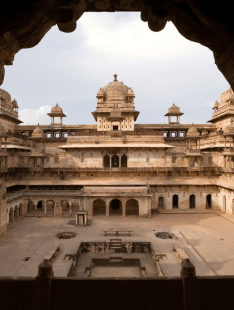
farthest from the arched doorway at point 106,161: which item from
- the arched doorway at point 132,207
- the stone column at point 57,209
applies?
the stone column at point 57,209

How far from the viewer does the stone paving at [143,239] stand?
1401 centimetres

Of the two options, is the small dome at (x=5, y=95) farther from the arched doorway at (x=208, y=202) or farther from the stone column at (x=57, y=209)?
the arched doorway at (x=208, y=202)

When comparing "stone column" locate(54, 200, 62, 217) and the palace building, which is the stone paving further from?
the palace building

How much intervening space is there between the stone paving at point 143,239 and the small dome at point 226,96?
21094 millimetres

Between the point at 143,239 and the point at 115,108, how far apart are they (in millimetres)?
22688

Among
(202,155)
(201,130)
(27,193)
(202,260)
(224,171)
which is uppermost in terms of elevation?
(201,130)

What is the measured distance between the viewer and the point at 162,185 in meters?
30.0

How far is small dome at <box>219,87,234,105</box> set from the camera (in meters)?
37.2
